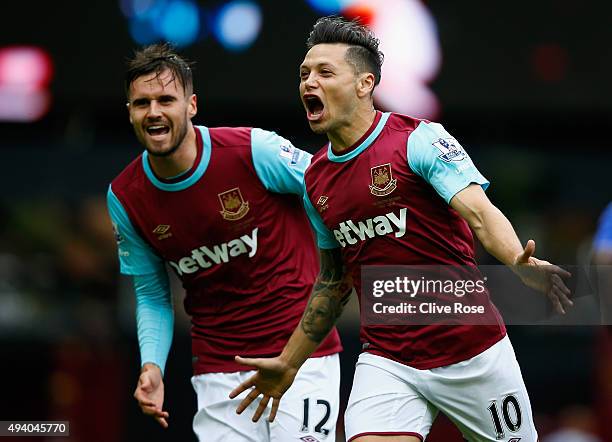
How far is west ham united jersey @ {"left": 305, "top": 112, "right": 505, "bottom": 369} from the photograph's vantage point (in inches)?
203

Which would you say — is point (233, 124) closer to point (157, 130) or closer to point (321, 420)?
point (157, 130)

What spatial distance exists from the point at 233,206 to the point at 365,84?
3.15ft

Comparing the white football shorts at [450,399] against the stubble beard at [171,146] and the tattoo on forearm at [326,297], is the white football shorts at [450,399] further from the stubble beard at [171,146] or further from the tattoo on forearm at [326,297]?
the stubble beard at [171,146]

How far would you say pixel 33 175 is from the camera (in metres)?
10.9

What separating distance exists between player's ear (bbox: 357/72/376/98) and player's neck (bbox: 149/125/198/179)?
39.8 inches

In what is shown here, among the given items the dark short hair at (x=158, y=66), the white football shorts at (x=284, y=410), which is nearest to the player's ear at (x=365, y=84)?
the dark short hair at (x=158, y=66)

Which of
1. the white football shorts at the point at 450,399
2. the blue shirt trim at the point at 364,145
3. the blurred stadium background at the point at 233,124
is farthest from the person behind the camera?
the blurred stadium background at the point at 233,124

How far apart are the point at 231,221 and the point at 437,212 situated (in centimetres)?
117

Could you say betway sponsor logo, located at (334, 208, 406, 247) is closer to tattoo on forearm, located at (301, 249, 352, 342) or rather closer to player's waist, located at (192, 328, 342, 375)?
tattoo on forearm, located at (301, 249, 352, 342)

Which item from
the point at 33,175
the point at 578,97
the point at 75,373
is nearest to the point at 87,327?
the point at 75,373

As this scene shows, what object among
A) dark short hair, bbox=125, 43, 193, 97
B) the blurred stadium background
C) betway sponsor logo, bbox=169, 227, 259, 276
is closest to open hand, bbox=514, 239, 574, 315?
betway sponsor logo, bbox=169, 227, 259, 276

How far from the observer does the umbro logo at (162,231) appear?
600cm

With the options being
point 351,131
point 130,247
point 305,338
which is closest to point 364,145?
point 351,131

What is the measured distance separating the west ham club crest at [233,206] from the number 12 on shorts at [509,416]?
5.11 feet
